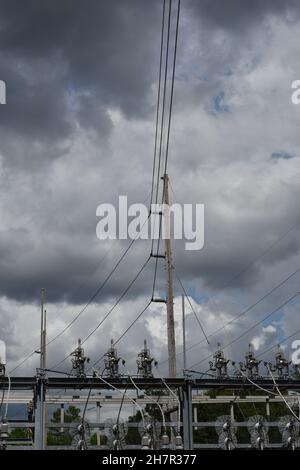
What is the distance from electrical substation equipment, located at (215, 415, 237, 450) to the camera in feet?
111

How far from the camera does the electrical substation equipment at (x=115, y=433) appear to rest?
33.0 m

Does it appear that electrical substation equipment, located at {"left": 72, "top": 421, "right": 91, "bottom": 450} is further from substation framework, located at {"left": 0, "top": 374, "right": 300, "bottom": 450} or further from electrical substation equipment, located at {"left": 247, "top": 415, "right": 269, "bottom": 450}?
electrical substation equipment, located at {"left": 247, "top": 415, "right": 269, "bottom": 450}

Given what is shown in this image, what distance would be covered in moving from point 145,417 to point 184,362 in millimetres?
3368

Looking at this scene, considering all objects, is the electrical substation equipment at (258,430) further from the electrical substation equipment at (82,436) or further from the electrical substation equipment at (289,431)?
the electrical substation equipment at (82,436)

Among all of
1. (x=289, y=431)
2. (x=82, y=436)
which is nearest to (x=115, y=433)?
(x=82, y=436)

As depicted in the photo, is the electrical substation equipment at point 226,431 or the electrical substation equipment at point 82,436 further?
the electrical substation equipment at point 226,431

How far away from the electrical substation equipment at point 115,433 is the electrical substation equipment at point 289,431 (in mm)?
7108

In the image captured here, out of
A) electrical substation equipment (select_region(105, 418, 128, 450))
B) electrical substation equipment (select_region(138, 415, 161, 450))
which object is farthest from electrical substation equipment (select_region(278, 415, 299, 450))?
electrical substation equipment (select_region(105, 418, 128, 450))

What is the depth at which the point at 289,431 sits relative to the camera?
35094 mm

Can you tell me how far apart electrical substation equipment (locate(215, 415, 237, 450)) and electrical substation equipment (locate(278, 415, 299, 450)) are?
2335 millimetres

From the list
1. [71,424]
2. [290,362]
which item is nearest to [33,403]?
[71,424]

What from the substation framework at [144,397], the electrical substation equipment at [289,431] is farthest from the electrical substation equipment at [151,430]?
the electrical substation equipment at [289,431]
